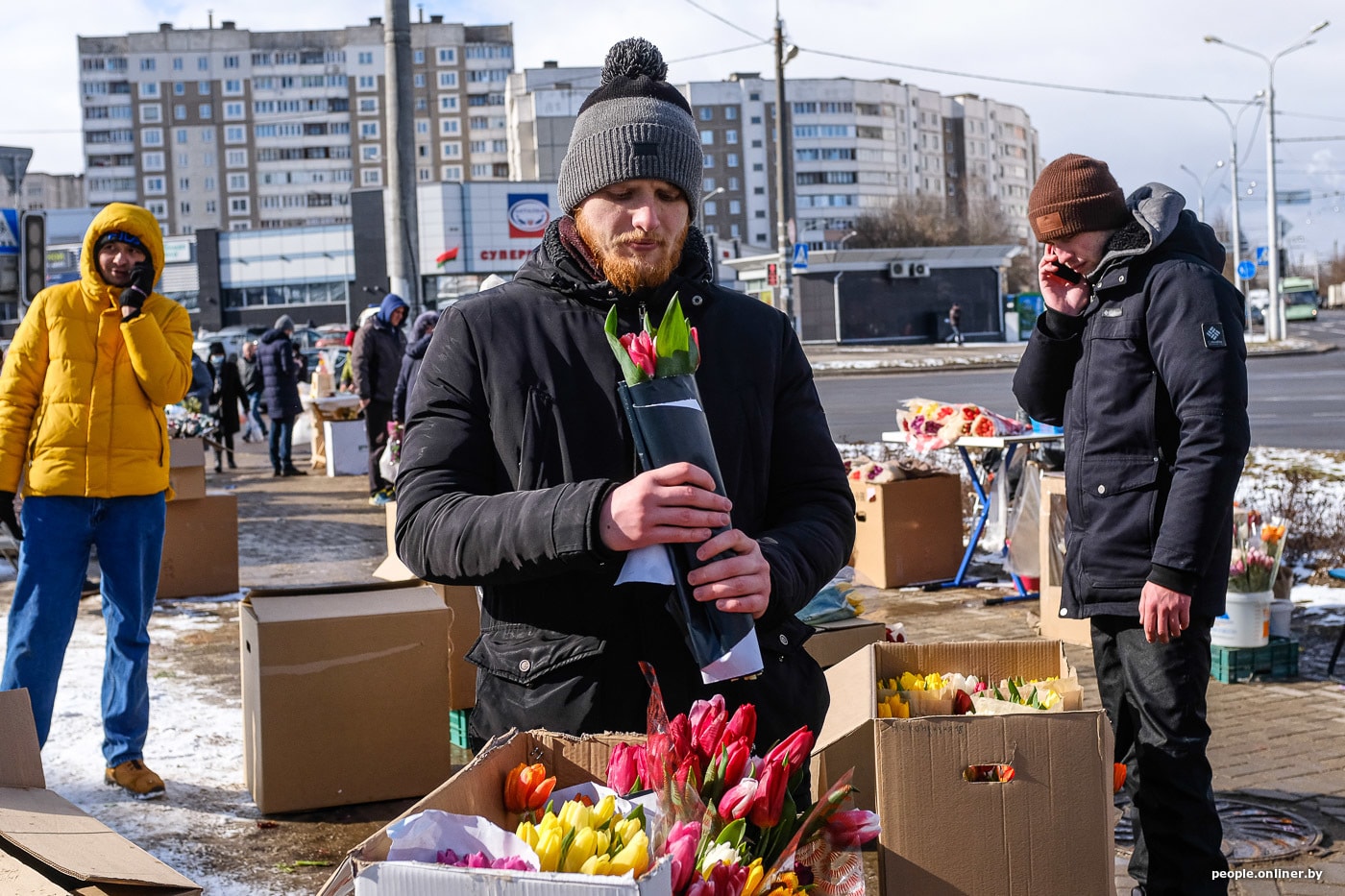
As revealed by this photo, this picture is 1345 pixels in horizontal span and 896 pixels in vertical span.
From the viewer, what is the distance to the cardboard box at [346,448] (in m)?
15.3

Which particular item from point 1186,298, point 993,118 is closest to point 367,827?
point 1186,298

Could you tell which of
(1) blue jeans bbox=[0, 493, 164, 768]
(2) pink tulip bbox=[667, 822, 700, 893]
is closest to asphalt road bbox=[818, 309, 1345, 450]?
(1) blue jeans bbox=[0, 493, 164, 768]

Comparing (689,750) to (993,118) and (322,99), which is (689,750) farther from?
(993,118)

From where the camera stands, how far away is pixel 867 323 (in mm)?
48250

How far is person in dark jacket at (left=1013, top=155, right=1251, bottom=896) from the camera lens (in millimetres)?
3014

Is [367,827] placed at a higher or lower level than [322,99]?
lower

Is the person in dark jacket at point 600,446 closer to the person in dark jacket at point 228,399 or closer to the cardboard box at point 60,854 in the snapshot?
the cardboard box at point 60,854

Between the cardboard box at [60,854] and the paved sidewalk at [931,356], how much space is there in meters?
28.1

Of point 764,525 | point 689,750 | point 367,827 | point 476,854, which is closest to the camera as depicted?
point 476,854

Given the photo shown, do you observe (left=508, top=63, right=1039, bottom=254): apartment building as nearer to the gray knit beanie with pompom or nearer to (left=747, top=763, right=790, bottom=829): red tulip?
the gray knit beanie with pompom

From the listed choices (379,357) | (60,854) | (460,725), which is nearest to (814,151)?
(379,357)

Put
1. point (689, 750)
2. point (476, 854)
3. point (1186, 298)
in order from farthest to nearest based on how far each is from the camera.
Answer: point (1186, 298), point (689, 750), point (476, 854)

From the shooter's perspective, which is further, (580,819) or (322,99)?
(322,99)

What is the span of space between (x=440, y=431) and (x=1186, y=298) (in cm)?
189
